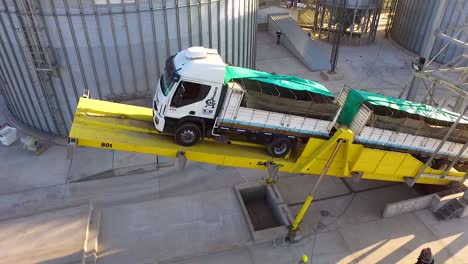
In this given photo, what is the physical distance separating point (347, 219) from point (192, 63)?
7.57 meters

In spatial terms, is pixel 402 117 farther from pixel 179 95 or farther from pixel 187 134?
pixel 179 95

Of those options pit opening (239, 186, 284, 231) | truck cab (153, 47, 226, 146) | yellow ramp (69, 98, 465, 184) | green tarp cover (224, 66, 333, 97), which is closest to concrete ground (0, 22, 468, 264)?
pit opening (239, 186, 284, 231)

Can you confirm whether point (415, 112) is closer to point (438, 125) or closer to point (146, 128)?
point (438, 125)

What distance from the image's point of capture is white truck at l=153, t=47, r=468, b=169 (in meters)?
9.07

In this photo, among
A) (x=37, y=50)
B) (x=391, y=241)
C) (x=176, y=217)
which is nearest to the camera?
(x=391, y=241)

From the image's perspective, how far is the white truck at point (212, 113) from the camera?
354 inches

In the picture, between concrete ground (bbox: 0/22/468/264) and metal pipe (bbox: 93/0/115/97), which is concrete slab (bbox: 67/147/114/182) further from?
metal pipe (bbox: 93/0/115/97)

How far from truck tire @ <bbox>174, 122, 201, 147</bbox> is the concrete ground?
3268 mm

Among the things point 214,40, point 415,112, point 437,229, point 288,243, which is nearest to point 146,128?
point 288,243

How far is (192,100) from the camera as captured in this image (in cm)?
914

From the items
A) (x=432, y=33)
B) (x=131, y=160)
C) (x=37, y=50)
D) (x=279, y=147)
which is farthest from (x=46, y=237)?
(x=432, y=33)

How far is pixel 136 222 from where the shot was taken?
37.3ft

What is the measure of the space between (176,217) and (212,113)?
4202 mm

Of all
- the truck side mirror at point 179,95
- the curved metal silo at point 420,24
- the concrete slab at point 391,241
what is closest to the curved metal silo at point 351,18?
the curved metal silo at point 420,24
